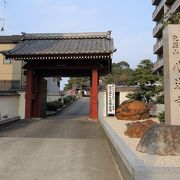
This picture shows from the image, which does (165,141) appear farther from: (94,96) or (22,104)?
(22,104)

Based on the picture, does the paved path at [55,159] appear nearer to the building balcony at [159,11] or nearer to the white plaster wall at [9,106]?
the white plaster wall at [9,106]

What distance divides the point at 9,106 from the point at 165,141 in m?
17.5

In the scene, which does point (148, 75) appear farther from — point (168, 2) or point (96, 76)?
point (168, 2)

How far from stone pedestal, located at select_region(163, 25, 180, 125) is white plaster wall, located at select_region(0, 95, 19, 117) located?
16314mm

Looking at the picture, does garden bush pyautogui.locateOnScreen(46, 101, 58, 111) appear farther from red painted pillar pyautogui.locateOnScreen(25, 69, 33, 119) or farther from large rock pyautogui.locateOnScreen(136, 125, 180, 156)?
large rock pyautogui.locateOnScreen(136, 125, 180, 156)

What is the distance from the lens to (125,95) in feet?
89.2

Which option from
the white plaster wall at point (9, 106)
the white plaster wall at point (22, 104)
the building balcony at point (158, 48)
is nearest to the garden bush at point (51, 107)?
the white plaster wall at point (22, 104)

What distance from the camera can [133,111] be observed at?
1978cm

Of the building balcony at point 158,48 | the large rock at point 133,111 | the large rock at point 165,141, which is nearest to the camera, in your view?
the large rock at point 165,141

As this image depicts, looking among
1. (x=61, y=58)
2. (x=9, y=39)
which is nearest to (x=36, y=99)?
(x=61, y=58)

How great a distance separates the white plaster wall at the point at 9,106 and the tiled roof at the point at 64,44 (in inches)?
137

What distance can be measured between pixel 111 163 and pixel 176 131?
201cm

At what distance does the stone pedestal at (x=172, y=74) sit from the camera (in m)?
8.61

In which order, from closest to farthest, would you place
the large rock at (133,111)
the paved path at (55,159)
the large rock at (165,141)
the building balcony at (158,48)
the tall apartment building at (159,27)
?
1. the paved path at (55,159)
2. the large rock at (165,141)
3. the large rock at (133,111)
4. the tall apartment building at (159,27)
5. the building balcony at (158,48)
